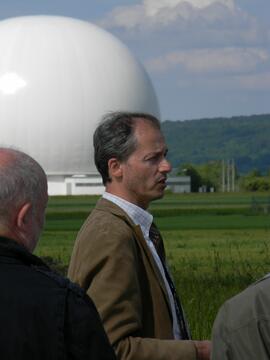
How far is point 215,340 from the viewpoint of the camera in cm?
299

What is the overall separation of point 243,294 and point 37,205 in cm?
61

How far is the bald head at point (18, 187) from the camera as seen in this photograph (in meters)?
3.13

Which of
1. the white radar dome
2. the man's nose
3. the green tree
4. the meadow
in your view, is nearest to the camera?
the man's nose

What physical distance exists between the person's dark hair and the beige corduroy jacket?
255mm

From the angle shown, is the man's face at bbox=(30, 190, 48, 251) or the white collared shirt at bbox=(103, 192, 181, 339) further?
the white collared shirt at bbox=(103, 192, 181, 339)

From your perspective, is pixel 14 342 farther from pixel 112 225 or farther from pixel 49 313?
pixel 112 225

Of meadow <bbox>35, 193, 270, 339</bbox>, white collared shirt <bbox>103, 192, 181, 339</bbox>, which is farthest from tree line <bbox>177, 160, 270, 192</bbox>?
white collared shirt <bbox>103, 192, 181, 339</bbox>

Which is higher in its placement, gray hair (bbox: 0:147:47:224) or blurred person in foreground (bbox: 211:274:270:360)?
gray hair (bbox: 0:147:47:224)

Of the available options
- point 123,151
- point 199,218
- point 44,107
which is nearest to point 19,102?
point 44,107

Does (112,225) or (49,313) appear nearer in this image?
(49,313)

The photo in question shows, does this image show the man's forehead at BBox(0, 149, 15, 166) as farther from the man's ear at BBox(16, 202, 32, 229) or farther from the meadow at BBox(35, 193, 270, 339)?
the meadow at BBox(35, 193, 270, 339)

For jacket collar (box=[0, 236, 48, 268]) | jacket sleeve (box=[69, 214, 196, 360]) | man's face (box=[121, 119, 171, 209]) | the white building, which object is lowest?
the white building

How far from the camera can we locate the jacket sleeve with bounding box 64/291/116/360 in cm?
295

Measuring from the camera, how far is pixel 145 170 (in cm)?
466
